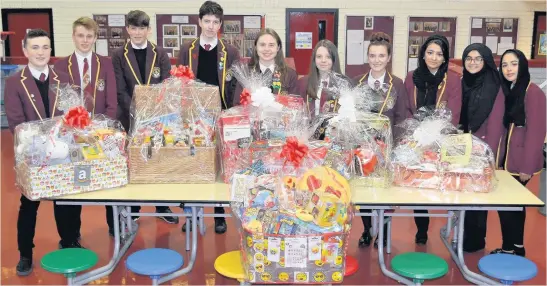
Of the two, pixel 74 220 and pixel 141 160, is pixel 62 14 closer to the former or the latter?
pixel 74 220

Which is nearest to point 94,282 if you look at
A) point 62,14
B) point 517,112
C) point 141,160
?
point 141,160

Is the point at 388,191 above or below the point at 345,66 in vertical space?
below

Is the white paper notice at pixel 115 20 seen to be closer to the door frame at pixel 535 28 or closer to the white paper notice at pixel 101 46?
the white paper notice at pixel 101 46

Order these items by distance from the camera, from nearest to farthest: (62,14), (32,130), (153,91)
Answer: (32,130) → (153,91) → (62,14)

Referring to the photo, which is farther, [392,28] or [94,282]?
[392,28]

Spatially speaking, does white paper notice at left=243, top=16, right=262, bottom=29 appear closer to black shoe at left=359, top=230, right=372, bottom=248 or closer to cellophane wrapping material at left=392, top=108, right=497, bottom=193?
black shoe at left=359, top=230, right=372, bottom=248

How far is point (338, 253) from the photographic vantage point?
2.50m

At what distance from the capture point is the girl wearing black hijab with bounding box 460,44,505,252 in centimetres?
364

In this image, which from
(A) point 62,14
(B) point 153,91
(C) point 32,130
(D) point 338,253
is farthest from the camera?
(A) point 62,14

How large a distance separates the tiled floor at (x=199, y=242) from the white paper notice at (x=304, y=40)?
5.07 m

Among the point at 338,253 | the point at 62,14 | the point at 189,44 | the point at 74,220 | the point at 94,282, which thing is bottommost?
the point at 94,282

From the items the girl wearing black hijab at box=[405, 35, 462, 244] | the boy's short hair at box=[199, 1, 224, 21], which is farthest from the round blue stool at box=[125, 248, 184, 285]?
the girl wearing black hijab at box=[405, 35, 462, 244]

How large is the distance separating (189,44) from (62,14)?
5.51 metres

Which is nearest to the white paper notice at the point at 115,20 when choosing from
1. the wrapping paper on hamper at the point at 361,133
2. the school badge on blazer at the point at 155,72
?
the school badge on blazer at the point at 155,72
